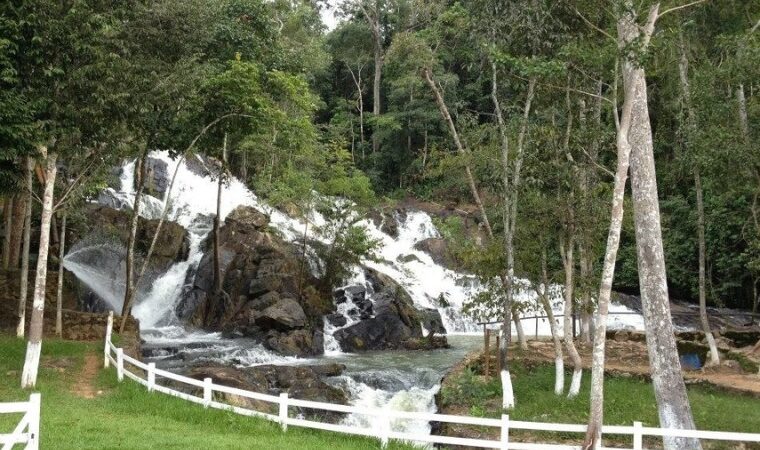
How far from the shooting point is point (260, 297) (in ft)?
89.2

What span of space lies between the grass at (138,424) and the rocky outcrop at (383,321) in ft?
42.0

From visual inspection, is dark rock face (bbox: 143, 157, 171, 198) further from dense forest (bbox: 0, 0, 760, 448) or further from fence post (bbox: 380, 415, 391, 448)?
fence post (bbox: 380, 415, 391, 448)

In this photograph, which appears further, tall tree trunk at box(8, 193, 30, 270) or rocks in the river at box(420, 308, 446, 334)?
rocks in the river at box(420, 308, 446, 334)

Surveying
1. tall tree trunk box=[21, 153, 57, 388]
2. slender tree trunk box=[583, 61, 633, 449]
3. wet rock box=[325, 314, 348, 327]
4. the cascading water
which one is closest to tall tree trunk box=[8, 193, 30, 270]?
the cascading water

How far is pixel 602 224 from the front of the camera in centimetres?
1666

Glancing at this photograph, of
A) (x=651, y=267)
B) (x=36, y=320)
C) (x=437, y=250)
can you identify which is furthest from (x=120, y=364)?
(x=437, y=250)

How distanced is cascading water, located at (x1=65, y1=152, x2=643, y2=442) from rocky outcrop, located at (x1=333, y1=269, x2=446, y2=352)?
497mm

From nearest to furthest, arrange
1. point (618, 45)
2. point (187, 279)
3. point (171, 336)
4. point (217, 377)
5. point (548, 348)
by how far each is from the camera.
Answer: point (618, 45) → point (217, 377) → point (548, 348) → point (171, 336) → point (187, 279)

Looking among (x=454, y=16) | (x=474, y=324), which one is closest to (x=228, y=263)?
(x=474, y=324)

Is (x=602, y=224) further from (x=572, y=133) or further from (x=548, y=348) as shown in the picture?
(x=548, y=348)

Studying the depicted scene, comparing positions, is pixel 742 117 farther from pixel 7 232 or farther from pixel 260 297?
pixel 7 232

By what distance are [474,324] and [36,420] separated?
1041 inches

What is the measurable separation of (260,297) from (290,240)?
6.07 m

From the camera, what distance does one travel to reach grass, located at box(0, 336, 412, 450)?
31.6 feet
